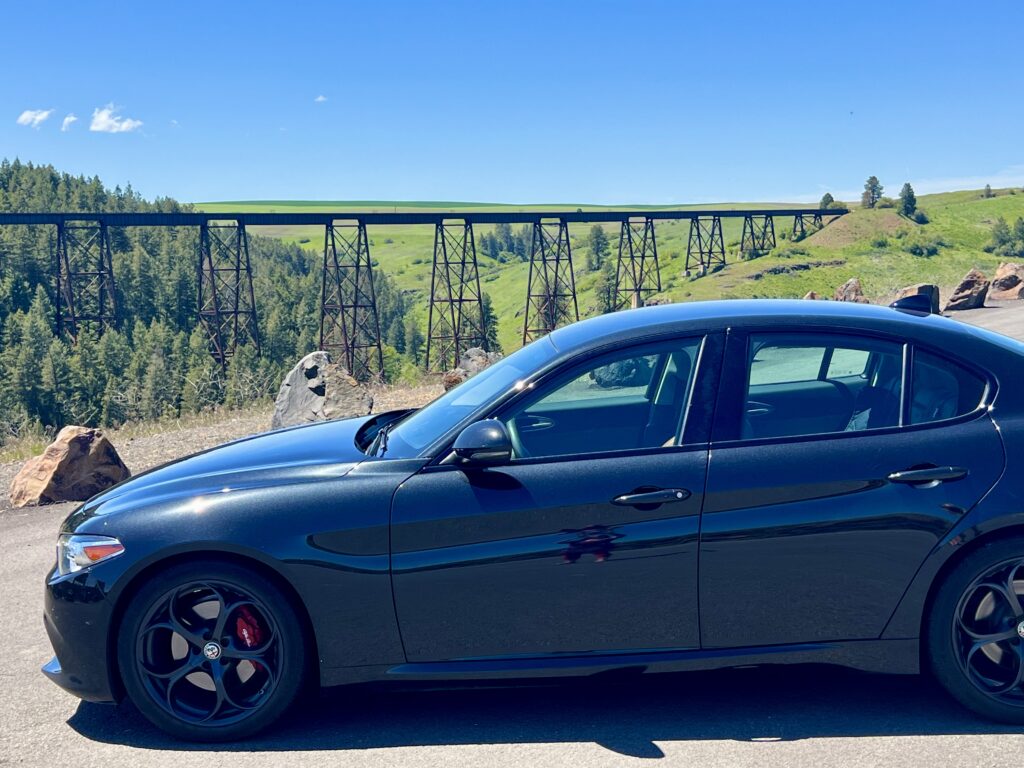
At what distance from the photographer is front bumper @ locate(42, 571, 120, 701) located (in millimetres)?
3535

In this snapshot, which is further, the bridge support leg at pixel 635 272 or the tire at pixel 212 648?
the bridge support leg at pixel 635 272

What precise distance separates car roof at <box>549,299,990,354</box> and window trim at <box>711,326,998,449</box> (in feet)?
0.08

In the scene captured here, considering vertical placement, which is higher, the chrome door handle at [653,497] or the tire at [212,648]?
the chrome door handle at [653,497]

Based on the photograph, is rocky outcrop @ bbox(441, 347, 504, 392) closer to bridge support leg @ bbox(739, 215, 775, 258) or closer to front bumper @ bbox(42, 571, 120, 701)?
front bumper @ bbox(42, 571, 120, 701)

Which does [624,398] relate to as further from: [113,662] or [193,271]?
[193,271]

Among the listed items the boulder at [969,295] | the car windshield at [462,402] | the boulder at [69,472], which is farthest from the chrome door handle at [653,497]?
the boulder at [969,295]

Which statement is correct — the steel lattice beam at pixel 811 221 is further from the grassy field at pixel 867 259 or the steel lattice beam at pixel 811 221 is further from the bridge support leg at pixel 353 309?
the bridge support leg at pixel 353 309

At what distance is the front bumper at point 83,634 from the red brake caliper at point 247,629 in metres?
0.45

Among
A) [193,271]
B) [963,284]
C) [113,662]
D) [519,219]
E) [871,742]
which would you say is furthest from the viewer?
[193,271]

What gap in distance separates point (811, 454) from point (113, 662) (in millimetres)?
2583

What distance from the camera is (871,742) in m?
3.36

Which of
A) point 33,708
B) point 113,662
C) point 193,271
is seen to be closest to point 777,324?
point 113,662

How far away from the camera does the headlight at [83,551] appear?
3570mm

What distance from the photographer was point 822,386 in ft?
12.8
